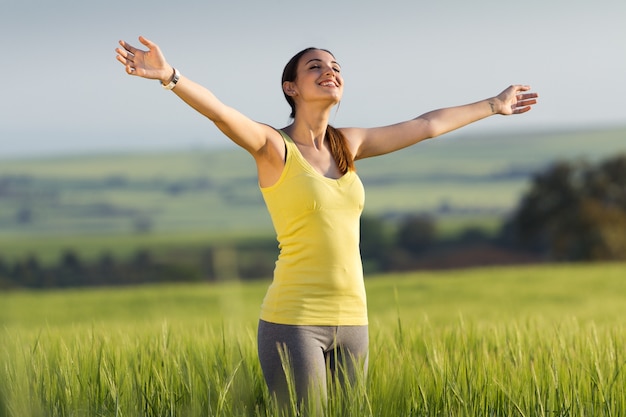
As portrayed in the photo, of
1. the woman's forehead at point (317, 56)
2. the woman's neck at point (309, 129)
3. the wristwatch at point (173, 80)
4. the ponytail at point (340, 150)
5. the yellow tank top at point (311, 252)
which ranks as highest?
the woman's forehead at point (317, 56)

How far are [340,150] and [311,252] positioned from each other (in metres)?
0.49

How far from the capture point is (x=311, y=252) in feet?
9.34

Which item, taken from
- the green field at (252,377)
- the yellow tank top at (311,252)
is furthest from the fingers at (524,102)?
the yellow tank top at (311,252)

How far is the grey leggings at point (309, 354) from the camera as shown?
2.83 metres

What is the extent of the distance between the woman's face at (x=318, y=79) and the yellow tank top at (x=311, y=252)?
266 mm

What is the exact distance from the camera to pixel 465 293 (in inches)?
591

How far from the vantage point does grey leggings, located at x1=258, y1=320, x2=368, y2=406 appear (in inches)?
111

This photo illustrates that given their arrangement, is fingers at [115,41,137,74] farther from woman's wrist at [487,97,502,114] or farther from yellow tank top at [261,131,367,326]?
woman's wrist at [487,97,502,114]

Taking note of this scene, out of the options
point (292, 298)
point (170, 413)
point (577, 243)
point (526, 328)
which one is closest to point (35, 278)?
point (292, 298)

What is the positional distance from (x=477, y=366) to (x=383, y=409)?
0.88 metres

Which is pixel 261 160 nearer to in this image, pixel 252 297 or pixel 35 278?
pixel 35 278

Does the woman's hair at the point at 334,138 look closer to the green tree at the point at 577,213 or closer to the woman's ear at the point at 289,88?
the woman's ear at the point at 289,88

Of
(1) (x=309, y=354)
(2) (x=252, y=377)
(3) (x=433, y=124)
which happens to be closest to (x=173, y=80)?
(1) (x=309, y=354)

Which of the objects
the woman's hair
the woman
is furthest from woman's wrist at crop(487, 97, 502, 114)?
the woman
